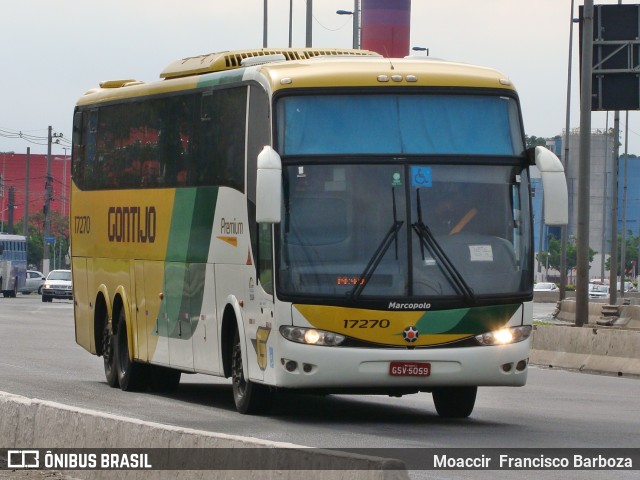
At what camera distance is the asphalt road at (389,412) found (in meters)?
14.1

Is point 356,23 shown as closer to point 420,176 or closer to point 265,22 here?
point 265,22

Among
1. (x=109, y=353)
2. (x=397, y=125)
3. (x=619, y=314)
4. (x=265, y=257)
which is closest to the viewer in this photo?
(x=265, y=257)

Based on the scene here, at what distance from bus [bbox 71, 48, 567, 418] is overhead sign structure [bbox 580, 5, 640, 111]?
15.2 meters

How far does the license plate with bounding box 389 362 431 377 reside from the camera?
49.5ft

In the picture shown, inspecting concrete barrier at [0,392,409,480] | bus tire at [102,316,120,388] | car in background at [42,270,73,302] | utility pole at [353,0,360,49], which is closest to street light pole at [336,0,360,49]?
utility pole at [353,0,360,49]

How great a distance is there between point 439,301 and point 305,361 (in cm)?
129

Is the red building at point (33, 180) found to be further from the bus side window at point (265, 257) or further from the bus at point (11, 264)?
the bus side window at point (265, 257)

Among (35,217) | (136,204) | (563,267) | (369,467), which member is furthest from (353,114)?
(35,217)

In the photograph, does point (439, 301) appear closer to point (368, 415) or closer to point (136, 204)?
point (368, 415)

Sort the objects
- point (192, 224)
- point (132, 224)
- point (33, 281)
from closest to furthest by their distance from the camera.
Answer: point (192, 224), point (132, 224), point (33, 281)

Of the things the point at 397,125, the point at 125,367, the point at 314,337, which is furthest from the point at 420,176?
the point at 125,367

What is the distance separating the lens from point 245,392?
16.4 m

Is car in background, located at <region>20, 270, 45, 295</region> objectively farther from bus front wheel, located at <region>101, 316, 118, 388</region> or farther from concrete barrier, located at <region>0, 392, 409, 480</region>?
concrete barrier, located at <region>0, 392, 409, 480</region>

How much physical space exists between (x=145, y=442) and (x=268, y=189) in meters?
4.96
